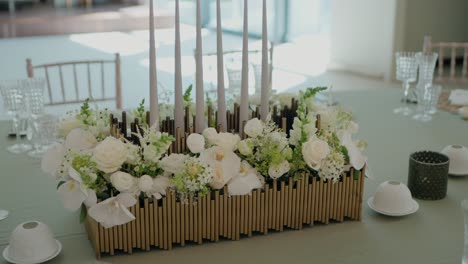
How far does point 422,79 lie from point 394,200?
127 centimetres

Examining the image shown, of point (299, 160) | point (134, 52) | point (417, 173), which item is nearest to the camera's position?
point (299, 160)

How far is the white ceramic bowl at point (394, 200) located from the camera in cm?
191

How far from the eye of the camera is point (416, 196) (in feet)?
6.66

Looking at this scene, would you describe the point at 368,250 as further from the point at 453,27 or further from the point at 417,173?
the point at 453,27

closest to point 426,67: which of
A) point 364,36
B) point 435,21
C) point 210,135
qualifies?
point 210,135

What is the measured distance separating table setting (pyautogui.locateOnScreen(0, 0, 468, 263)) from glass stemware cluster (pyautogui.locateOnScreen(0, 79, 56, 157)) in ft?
1.15

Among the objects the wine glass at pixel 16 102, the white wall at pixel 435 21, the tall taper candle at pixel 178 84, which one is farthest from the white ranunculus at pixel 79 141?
the white wall at pixel 435 21

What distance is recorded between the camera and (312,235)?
5.90ft

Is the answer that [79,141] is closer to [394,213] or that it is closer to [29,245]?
[29,245]

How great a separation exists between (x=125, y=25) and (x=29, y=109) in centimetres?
839

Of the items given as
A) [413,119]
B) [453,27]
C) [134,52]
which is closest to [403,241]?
[413,119]

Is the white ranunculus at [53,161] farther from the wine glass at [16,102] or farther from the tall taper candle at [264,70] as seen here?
→ the wine glass at [16,102]

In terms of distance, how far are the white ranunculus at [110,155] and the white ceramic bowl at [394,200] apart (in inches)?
30.3

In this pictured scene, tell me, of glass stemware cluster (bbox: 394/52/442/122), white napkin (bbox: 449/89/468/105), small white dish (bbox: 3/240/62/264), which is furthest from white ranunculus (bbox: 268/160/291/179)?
white napkin (bbox: 449/89/468/105)
